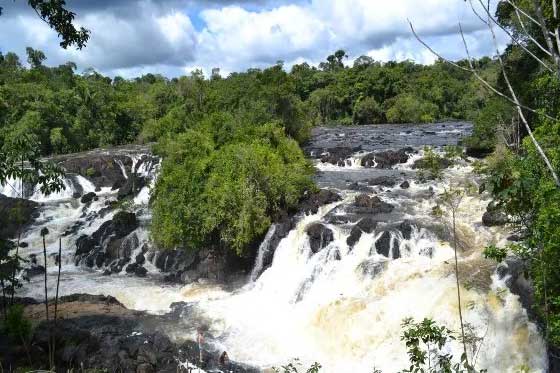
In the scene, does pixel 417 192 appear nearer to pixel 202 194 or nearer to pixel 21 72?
pixel 202 194

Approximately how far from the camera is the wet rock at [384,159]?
30.3 m

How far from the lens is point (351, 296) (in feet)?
51.2

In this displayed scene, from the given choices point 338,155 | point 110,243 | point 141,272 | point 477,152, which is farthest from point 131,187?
point 477,152

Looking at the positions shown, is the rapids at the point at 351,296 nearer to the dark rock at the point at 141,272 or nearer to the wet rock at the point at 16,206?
the dark rock at the point at 141,272

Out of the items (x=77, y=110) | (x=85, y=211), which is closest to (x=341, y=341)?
(x=85, y=211)

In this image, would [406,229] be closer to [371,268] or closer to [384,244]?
[384,244]

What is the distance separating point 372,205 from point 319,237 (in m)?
3.33

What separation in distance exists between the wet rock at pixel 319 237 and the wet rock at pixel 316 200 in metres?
1.91

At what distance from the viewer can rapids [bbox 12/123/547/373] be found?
42.0 ft

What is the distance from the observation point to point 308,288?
1700 centimetres

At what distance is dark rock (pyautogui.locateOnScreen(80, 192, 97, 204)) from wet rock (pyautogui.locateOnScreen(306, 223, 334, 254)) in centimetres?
1568

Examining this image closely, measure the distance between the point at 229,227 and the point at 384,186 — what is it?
8.70m

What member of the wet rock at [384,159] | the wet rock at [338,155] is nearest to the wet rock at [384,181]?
the wet rock at [384,159]

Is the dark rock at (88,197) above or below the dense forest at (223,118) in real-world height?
below
